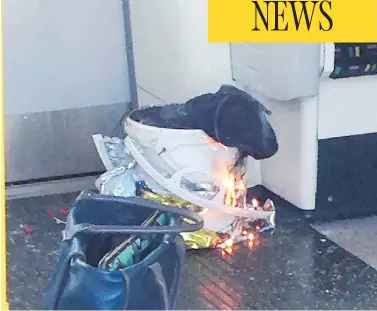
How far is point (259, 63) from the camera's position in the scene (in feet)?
5.03

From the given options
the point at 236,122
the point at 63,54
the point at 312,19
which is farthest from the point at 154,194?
the point at 63,54

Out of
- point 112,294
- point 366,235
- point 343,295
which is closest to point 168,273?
point 112,294

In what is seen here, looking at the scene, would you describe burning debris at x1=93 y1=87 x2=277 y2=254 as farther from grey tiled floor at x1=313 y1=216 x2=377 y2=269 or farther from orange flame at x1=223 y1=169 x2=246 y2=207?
grey tiled floor at x1=313 y1=216 x2=377 y2=269

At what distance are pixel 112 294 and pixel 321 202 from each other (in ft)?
2.32

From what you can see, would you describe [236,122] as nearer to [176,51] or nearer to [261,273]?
[261,273]

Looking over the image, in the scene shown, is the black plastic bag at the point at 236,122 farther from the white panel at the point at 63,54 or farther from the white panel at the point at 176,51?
the white panel at the point at 63,54

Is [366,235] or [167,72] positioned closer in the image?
[366,235]

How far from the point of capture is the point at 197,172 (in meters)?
1.45

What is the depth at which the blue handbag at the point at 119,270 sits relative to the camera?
961mm

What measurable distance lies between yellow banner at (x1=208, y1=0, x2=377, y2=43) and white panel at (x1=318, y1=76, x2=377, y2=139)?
0.34 feet

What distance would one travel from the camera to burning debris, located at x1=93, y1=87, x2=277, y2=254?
4.67ft

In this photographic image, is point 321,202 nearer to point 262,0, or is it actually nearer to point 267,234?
point 267,234

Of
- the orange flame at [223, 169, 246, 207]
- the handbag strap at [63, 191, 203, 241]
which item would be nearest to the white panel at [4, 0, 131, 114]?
the orange flame at [223, 169, 246, 207]

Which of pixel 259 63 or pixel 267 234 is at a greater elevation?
pixel 259 63
